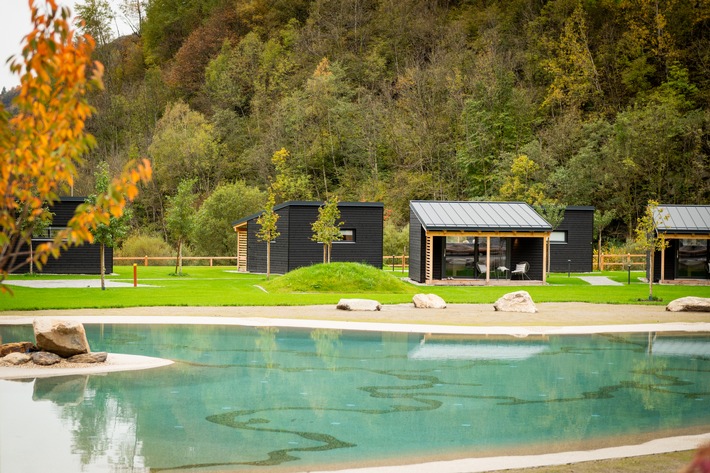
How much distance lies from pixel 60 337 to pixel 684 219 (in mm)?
27660

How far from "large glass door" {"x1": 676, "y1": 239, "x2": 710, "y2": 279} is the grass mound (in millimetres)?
12974

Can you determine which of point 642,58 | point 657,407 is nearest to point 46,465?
point 657,407

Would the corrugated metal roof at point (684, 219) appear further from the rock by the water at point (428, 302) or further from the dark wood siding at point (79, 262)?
the dark wood siding at point (79, 262)

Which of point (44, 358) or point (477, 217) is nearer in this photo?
point (44, 358)

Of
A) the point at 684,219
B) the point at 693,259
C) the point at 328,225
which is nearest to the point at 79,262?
the point at 328,225

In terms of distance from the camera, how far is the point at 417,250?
3412 cm

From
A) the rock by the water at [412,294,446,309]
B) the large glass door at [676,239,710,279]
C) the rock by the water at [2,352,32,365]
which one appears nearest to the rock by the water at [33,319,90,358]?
the rock by the water at [2,352,32,365]

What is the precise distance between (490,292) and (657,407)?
17083mm

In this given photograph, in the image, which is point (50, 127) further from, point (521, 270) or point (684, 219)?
point (684, 219)

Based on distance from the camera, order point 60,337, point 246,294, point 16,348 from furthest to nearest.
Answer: point 246,294, point 16,348, point 60,337

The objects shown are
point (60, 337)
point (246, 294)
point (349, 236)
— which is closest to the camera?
point (60, 337)

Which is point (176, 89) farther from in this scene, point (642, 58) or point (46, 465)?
point (46, 465)

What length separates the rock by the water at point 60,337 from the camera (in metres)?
13.8

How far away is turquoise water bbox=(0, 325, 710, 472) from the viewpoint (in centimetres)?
905
